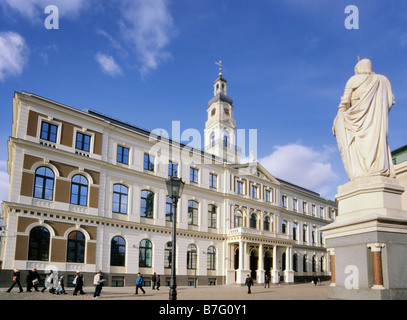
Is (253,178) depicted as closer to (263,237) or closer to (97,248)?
(263,237)

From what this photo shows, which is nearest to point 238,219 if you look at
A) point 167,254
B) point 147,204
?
point 167,254

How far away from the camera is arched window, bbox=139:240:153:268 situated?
3794 centimetres

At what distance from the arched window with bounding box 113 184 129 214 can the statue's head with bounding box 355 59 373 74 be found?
30.2 meters

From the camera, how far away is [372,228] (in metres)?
8.95

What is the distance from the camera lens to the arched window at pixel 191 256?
42031 millimetres

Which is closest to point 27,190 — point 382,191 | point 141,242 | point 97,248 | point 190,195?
point 97,248

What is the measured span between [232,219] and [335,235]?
37.7 m

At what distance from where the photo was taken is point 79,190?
112 feet

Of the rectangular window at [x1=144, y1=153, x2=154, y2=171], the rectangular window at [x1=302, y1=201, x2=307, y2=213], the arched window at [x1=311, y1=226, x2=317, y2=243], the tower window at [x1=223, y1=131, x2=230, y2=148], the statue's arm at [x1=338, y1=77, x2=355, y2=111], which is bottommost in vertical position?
the arched window at [x1=311, y1=226, x2=317, y2=243]

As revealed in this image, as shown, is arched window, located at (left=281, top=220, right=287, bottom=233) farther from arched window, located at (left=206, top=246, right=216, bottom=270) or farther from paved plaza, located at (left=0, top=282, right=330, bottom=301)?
paved plaza, located at (left=0, top=282, right=330, bottom=301)

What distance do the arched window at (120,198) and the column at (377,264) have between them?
102 feet

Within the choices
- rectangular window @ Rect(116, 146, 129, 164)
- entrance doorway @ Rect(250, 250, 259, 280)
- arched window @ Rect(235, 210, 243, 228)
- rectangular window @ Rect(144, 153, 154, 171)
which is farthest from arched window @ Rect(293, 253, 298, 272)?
rectangular window @ Rect(116, 146, 129, 164)

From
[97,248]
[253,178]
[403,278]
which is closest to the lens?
[403,278]

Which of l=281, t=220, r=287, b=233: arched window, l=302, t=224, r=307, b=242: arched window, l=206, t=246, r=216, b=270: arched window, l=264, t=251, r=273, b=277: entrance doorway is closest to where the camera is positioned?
l=206, t=246, r=216, b=270: arched window
